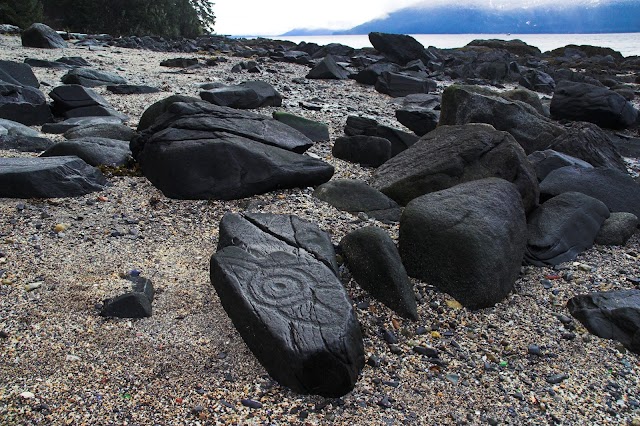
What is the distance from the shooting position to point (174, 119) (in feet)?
17.7

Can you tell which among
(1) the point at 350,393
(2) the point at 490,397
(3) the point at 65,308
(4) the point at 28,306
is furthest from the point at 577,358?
(4) the point at 28,306

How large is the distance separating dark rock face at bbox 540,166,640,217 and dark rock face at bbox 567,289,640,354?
1.77 meters

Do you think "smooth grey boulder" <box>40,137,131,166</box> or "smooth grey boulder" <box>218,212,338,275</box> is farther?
"smooth grey boulder" <box>40,137,131,166</box>

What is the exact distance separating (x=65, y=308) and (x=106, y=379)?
698mm

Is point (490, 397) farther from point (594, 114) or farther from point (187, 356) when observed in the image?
point (594, 114)

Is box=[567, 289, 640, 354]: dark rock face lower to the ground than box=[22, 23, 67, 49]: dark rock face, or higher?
lower

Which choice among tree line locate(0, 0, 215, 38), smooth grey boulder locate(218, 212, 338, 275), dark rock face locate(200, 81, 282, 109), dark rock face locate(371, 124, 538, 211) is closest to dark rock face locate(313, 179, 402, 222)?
dark rock face locate(371, 124, 538, 211)

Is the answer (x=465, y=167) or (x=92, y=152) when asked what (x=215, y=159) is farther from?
(x=465, y=167)

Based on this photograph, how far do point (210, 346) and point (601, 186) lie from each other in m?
4.24

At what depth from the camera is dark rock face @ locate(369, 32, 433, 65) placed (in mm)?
18969

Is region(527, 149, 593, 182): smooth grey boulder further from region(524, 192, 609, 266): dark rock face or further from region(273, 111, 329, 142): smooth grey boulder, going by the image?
region(273, 111, 329, 142): smooth grey boulder

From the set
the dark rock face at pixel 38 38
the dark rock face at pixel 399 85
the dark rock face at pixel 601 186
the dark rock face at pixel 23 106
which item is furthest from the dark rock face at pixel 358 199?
the dark rock face at pixel 38 38

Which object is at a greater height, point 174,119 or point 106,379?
point 174,119

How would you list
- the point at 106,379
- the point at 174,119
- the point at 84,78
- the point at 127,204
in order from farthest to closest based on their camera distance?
1. the point at 84,78
2. the point at 174,119
3. the point at 127,204
4. the point at 106,379
